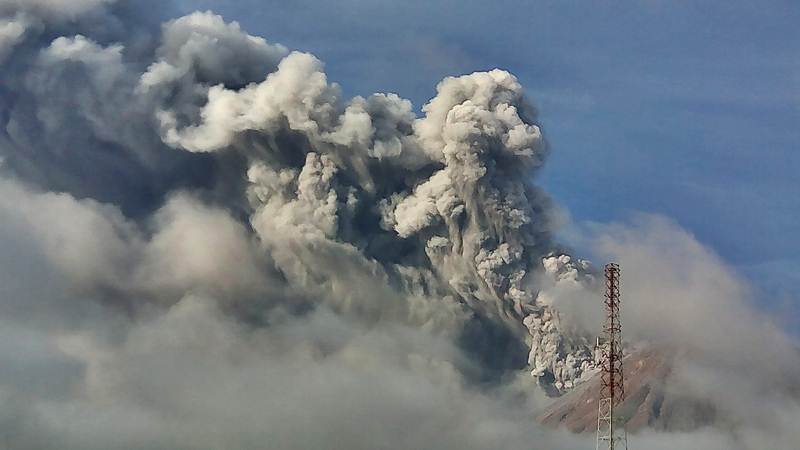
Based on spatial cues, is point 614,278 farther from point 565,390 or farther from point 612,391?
point 565,390

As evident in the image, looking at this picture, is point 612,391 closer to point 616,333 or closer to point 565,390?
point 616,333

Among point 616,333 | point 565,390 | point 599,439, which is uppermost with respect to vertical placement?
point 565,390

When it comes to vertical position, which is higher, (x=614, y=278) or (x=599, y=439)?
(x=614, y=278)

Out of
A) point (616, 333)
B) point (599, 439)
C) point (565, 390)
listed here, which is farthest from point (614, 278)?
point (565, 390)

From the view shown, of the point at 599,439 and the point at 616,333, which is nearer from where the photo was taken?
the point at 599,439

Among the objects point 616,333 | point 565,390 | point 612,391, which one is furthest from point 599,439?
point 565,390

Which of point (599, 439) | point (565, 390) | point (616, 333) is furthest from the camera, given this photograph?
point (565, 390)

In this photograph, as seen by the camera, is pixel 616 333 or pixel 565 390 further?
pixel 565 390

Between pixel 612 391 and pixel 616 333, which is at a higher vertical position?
pixel 616 333

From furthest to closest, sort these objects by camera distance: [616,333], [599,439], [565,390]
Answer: [565,390]
[616,333]
[599,439]
